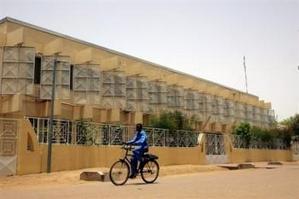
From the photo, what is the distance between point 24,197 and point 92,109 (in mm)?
18085

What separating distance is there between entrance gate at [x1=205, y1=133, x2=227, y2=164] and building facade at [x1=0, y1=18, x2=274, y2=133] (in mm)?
5436

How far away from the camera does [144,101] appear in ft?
100

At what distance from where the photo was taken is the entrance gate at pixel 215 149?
89.4ft

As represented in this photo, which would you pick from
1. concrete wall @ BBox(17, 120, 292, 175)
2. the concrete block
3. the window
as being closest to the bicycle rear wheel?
the concrete block

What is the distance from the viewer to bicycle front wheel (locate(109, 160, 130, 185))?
11023 millimetres

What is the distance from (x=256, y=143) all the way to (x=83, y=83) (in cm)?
1739

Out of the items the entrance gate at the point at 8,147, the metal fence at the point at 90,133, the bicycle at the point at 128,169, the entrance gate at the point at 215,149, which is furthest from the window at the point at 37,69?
the bicycle at the point at 128,169

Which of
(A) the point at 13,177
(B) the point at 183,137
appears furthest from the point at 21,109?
(B) the point at 183,137

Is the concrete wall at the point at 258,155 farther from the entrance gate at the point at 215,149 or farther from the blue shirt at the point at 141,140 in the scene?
the blue shirt at the point at 141,140

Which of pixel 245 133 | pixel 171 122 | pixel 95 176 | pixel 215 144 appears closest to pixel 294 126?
pixel 245 133

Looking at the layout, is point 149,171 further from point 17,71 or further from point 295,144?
point 295,144

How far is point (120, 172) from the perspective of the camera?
1112 cm

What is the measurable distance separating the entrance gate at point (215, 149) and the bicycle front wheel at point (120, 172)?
16.4m

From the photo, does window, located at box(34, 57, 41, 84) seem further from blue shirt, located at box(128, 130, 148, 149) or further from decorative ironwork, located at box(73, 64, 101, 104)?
blue shirt, located at box(128, 130, 148, 149)
